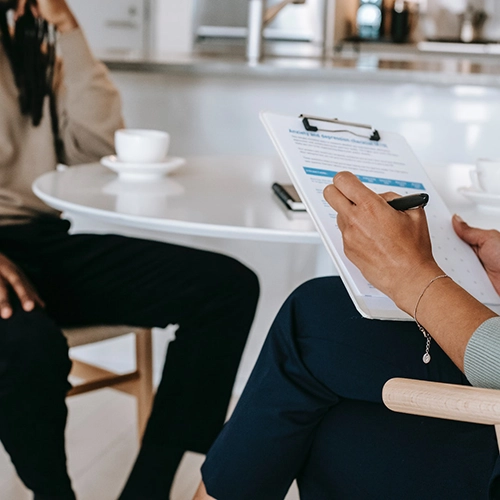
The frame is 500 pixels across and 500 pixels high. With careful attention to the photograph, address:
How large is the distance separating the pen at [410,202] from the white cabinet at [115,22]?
3.12 meters

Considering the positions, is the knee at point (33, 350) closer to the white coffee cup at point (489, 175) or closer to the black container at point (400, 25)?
the white coffee cup at point (489, 175)

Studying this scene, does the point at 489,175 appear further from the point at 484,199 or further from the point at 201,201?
the point at 201,201

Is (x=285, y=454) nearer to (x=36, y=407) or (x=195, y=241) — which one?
(x=36, y=407)

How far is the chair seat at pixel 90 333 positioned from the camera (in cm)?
128

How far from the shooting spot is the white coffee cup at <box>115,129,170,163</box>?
1.27 meters

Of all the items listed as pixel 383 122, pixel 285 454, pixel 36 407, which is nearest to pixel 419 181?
pixel 285 454

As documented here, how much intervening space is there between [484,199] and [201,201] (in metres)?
0.43

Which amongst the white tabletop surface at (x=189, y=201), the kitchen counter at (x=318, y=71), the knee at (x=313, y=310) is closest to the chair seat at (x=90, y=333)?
the white tabletop surface at (x=189, y=201)

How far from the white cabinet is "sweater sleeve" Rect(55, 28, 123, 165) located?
2.24 metres

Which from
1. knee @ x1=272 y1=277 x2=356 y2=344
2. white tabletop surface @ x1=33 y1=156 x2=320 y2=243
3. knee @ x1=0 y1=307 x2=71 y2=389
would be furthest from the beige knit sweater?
knee @ x1=272 y1=277 x2=356 y2=344

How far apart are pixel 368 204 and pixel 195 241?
1.33 m

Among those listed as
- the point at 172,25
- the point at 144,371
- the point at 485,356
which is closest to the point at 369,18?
the point at 172,25

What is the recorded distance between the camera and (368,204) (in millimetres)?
779

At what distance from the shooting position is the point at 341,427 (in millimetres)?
838
